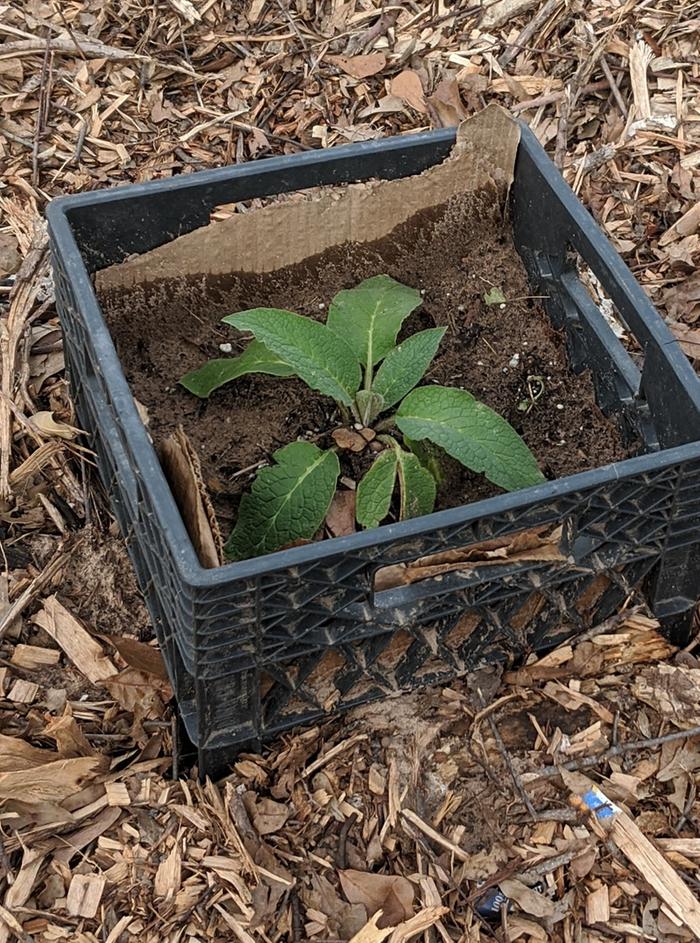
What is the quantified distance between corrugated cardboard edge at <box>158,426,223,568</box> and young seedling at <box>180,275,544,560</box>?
143 mm

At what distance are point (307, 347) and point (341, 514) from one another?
0.94 feet

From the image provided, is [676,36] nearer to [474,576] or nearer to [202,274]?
[202,274]

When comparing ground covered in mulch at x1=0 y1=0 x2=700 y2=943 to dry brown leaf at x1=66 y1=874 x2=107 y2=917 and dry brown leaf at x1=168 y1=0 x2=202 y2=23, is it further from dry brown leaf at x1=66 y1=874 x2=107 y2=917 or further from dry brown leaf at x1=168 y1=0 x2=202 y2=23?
dry brown leaf at x1=168 y1=0 x2=202 y2=23

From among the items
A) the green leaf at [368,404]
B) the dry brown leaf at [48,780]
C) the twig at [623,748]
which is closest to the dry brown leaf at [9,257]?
the green leaf at [368,404]

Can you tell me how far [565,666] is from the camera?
192 cm

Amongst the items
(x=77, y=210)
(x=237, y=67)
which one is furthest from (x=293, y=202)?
(x=237, y=67)

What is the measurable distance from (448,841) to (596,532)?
0.50 meters

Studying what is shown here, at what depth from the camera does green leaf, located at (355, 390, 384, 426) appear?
199cm

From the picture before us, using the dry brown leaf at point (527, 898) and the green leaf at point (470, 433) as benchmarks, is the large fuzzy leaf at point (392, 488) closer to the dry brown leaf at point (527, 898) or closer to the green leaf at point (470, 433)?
the green leaf at point (470, 433)

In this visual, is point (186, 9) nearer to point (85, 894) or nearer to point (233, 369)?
point (233, 369)

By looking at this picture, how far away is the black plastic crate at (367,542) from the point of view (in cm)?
152

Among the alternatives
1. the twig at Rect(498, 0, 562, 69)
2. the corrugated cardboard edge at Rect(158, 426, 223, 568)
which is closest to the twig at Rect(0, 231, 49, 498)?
the corrugated cardboard edge at Rect(158, 426, 223, 568)

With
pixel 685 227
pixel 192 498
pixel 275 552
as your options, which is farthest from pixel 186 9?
pixel 275 552

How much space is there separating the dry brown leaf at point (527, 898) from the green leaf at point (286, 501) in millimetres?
584
